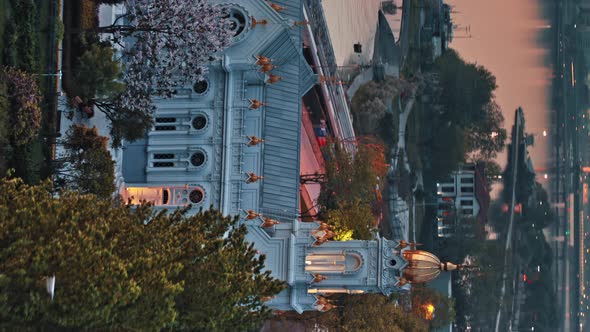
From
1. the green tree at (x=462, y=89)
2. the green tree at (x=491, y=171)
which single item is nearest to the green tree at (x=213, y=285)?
the green tree at (x=462, y=89)

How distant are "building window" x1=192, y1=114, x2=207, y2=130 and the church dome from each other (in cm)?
1640

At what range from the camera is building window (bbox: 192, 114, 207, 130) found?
2060 inches

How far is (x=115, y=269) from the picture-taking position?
2639 cm

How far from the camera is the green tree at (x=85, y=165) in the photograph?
132 feet

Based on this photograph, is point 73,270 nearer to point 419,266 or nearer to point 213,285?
point 213,285

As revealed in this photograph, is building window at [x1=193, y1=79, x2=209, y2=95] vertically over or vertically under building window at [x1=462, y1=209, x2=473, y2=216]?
over

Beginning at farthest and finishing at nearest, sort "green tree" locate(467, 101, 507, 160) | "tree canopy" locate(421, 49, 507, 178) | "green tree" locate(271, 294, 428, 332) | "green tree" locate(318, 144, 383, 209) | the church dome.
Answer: "green tree" locate(467, 101, 507, 160), "tree canopy" locate(421, 49, 507, 178), "green tree" locate(318, 144, 383, 209), "green tree" locate(271, 294, 428, 332), the church dome

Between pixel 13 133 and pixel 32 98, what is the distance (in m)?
1.78

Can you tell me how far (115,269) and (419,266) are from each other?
2061cm

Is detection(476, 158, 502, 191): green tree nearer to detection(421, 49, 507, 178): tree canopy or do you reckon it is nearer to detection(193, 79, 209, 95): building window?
detection(421, 49, 507, 178): tree canopy

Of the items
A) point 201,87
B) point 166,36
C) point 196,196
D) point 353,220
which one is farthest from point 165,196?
point 353,220

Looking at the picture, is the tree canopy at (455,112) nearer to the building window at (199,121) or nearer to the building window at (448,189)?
the building window at (448,189)

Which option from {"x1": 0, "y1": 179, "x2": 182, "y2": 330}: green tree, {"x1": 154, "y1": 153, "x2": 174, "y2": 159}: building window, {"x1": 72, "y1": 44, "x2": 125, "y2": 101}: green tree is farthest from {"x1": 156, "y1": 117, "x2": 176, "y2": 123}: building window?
{"x1": 0, "y1": 179, "x2": 182, "y2": 330}: green tree

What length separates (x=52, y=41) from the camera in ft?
134
